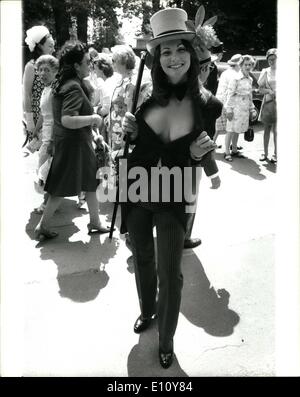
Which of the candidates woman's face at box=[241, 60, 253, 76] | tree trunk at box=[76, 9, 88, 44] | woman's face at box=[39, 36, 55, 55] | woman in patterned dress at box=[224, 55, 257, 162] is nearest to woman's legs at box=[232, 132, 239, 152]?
woman in patterned dress at box=[224, 55, 257, 162]

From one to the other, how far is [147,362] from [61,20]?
16.9m

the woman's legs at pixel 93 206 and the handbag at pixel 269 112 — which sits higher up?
the handbag at pixel 269 112

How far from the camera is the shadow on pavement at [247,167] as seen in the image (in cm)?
607

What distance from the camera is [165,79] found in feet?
7.59

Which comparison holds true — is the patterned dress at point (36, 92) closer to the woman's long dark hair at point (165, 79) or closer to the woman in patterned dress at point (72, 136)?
the woman in patterned dress at point (72, 136)

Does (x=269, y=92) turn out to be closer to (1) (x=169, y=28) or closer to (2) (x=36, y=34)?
(2) (x=36, y=34)

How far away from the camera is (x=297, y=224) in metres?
2.02

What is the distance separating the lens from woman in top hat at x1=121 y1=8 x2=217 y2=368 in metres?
2.27

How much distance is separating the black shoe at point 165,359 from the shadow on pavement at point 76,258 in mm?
838

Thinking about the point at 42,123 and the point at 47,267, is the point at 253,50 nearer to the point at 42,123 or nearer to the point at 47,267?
the point at 42,123

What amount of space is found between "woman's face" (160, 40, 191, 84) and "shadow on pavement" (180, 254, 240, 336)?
162 centimetres

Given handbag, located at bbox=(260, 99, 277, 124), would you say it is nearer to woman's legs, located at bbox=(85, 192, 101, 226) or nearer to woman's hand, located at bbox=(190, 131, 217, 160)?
woman's legs, located at bbox=(85, 192, 101, 226)

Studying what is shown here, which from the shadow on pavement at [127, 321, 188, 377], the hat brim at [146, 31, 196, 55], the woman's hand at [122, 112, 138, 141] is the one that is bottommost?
the shadow on pavement at [127, 321, 188, 377]

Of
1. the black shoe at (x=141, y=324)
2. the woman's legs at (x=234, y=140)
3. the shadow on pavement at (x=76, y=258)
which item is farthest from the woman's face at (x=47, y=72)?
the woman's legs at (x=234, y=140)
